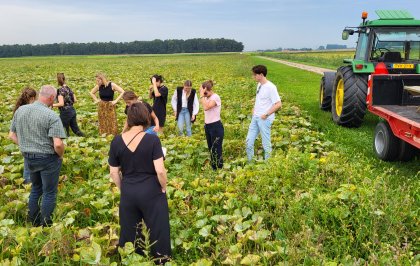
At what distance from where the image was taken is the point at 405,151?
5.76m

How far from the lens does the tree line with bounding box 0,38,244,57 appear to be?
105188 mm

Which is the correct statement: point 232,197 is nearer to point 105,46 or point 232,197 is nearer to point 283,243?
point 283,243

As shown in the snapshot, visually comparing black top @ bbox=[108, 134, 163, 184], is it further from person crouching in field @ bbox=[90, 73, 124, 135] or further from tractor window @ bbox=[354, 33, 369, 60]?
tractor window @ bbox=[354, 33, 369, 60]

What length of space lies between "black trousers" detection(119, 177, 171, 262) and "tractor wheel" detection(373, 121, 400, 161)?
411cm

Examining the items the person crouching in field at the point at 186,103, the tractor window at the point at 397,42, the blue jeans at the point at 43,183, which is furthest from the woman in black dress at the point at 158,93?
the tractor window at the point at 397,42

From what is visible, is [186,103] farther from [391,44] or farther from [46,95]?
[391,44]

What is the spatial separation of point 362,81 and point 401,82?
3.97 feet

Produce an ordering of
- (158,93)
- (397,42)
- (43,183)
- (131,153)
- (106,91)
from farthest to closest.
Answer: (397,42)
(106,91)
(158,93)
(43,183)
(131,153)

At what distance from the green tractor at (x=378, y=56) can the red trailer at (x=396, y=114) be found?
1.04 m

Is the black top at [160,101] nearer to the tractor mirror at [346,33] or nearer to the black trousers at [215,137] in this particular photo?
the black trousers at [215,137]

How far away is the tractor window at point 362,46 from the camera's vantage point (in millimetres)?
8312

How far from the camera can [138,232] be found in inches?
130

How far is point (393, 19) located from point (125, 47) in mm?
120969

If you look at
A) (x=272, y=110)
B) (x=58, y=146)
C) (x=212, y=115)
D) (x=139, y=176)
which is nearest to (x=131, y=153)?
Answer: (x=139, y=176)
